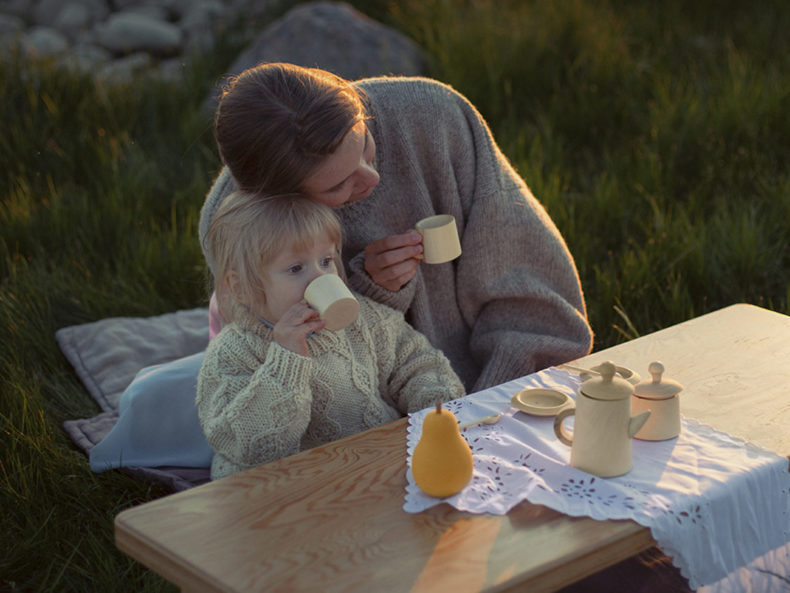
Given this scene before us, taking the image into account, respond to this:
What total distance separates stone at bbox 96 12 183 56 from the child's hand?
258 inches

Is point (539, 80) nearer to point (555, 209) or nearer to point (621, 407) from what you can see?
point (555, 209)

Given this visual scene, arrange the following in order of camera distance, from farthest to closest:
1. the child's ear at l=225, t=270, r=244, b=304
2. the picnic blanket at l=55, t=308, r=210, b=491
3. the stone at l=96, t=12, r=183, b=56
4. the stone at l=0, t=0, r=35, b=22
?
the stone at l=0, t=0, r=35, b=22, the stone at l=96, t=12, r=183, b=56, the picnic blanket at l=55, t=308, r=210, b=491, the child's ear at l=225, t=270, r=244, b=304

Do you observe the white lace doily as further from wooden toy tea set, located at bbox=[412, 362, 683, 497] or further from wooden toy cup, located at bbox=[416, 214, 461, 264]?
wooden toy cup, located at bbox=[416, 214, 461, 264]

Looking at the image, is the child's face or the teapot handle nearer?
the teapot handle

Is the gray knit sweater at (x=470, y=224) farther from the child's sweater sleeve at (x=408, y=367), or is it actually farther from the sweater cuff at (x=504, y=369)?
the child's sweater sleeve at (x=408, y=367)

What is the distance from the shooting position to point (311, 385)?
7.72 feet

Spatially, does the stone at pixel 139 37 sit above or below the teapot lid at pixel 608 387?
below

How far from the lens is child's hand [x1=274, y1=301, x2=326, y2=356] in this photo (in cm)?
217

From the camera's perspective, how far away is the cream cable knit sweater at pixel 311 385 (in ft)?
7.15

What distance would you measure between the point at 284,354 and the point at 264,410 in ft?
0.46

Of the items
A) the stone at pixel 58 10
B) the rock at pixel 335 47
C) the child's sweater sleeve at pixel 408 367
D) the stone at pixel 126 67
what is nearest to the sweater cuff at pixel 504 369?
the child's sweater sleeve at pixel 408 367

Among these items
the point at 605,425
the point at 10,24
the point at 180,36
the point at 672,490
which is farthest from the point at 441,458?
the point at 10,24

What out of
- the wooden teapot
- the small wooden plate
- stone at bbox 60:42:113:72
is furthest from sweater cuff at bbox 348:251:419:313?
stone at bbox 60:42:113:72

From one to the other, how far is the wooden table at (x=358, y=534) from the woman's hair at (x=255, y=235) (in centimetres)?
47
